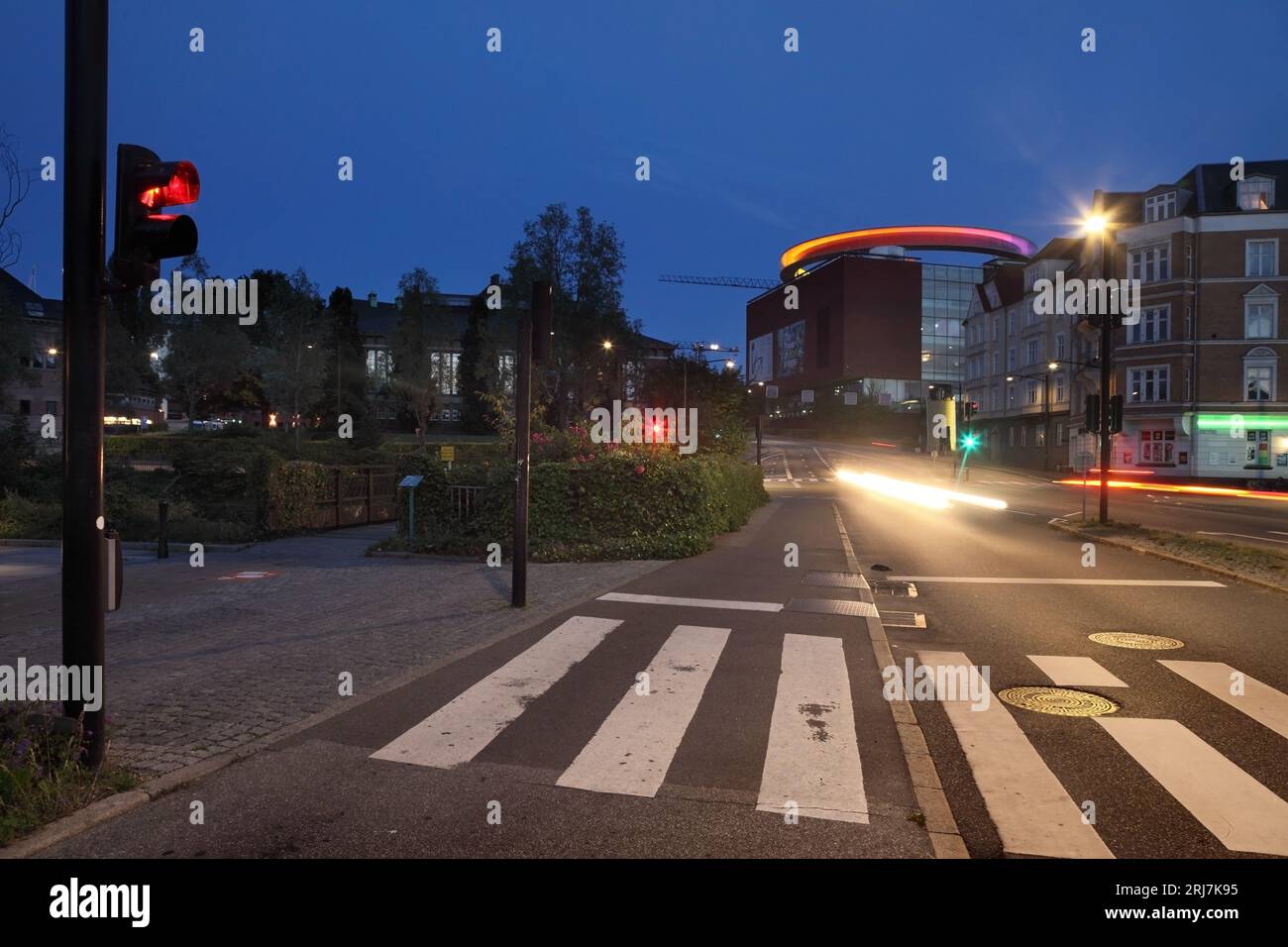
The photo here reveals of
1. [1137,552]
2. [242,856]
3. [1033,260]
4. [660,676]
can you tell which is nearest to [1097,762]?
[660,676]

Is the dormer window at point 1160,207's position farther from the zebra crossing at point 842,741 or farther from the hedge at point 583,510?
the zebra crossing at point 842,741

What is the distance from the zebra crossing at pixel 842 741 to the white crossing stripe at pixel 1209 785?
0.5 inches

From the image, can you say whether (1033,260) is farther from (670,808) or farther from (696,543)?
(670,808)

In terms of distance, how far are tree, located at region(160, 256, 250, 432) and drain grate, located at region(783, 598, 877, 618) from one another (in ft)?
183

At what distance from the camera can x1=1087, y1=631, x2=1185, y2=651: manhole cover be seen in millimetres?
9086

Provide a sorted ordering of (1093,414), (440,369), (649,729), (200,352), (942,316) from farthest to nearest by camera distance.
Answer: (942,316) → (440,369) → (200,352) → (1093,414) → (649,729)

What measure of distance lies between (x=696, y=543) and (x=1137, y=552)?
30.5 ft

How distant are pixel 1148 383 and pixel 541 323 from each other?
5593cm

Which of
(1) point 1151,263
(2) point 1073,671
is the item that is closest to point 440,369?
(1) point 1151,263

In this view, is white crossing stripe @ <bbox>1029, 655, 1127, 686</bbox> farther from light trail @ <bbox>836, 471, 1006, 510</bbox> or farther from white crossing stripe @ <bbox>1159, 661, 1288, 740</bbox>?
light trail @ <bbox>836, 471, 1006, 510</bbox>

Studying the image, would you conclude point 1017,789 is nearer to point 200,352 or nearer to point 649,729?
point 649,729

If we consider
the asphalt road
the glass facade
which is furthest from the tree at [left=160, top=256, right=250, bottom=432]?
the glass facade

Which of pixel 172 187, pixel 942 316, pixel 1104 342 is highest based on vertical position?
pixel 942 316

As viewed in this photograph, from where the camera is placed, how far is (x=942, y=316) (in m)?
113
